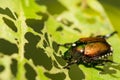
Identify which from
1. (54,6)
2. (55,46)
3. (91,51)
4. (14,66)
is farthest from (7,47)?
(54,6)

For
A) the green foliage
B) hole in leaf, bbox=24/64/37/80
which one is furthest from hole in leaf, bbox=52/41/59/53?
hole in leaf, bbox=24/64/37/80

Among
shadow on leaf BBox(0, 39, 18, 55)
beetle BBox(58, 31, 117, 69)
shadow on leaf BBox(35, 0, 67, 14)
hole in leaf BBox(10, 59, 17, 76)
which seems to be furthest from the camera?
shadow on leaf BBox(35, 0, 67, 14)

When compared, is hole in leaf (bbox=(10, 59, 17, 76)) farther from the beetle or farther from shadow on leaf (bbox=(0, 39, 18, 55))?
the beetle

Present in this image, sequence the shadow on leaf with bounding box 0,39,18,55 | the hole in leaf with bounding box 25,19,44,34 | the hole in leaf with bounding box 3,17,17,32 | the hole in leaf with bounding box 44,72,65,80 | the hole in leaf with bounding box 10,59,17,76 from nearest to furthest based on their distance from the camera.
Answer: the hole in leaf with bounding box 10,59,17,76 → the shadow on leaf with bounding box 0,39,18,55 → the hole in leaf with bounding box 44,72,65,80 → the hole in leaf with bounding box 3,17,17,32 → the hole in leaf with bounding box 25,19,44,34

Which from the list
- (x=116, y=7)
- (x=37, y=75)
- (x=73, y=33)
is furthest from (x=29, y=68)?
(x=116, y=7)

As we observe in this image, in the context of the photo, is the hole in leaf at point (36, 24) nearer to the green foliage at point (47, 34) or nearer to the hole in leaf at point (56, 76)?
the green foliage at point (47, 34)

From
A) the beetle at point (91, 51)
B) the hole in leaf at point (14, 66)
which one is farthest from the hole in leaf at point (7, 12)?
the beetle at point (91, 51)

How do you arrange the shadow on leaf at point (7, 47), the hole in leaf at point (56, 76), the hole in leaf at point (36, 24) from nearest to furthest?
the shadow on leaf at point (7, 47)
the hole in leaf at point (56, 76)
the hole in leaf at point (36, 24)

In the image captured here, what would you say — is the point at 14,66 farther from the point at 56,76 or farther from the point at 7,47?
the point at 56,76
